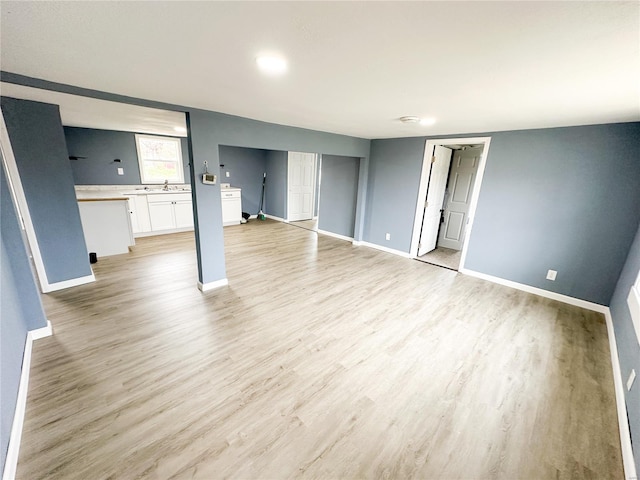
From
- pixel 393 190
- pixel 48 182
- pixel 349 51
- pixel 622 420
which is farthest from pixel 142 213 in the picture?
pixel 622 420

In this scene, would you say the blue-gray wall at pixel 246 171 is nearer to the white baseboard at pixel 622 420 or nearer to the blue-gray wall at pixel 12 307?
the blue-gray wall at pixel 12 307

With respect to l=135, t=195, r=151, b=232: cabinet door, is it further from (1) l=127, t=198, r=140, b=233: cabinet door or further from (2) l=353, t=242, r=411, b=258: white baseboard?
(2) l=353, t=242, r=411, b=258: white baseboard

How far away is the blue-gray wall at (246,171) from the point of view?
6.48 meters

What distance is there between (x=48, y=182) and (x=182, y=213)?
9.37 ft

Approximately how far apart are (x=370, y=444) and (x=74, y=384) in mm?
2080

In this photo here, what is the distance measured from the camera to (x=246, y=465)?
1350mm

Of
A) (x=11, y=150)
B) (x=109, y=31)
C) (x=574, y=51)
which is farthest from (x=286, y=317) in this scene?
(x=11, y=150)

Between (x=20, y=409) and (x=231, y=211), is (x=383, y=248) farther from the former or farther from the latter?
(x=20, y=409)

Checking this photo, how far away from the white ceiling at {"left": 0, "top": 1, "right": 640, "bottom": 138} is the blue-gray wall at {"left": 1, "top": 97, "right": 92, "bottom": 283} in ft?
3.74

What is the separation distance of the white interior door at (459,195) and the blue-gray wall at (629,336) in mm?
2276

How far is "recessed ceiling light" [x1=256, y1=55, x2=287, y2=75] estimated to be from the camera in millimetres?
1388

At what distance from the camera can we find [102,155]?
4934 mm

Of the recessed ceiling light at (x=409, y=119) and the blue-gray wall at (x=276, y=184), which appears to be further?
the blue-gray wall at (x=276, y=184)

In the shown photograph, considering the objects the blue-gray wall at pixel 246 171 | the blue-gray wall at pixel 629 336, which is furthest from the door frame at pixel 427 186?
the blue-gray wall at pixel 246 171
